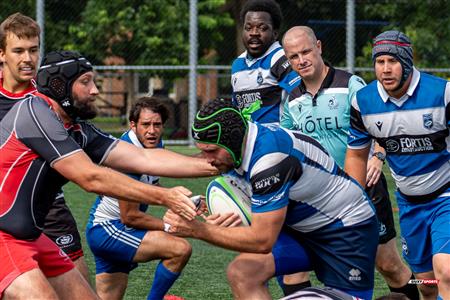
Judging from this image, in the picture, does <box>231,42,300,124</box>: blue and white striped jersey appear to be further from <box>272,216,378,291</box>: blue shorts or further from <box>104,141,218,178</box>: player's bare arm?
<box>272,216,378,291</box>: blue shorts

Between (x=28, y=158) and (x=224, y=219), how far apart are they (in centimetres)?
113

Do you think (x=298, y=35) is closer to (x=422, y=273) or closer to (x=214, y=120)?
(x=422, y=273)

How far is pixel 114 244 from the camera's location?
7.18m

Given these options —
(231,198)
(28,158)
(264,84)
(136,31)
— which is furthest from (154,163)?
(136,31)

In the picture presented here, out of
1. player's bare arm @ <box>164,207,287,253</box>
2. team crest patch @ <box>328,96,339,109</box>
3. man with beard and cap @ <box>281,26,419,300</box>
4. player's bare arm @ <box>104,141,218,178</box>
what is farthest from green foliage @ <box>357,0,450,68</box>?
player's bare arm @ <box>164,207,287,253</box>

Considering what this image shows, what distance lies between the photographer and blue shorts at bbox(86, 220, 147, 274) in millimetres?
7176

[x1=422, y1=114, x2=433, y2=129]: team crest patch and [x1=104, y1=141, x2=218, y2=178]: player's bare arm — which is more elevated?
[x1=422, y1=114, x2=433, y2=129]: team crest patch

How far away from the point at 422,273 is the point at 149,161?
215 centimetres

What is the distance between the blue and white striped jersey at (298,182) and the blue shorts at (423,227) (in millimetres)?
940

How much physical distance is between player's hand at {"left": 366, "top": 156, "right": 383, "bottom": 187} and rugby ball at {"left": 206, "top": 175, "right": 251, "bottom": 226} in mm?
1714

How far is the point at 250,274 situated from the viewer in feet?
19.0

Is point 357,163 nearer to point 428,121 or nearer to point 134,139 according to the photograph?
point 428,121

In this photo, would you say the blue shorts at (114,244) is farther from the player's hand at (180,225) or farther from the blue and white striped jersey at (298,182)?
the player's hand at (180,225)

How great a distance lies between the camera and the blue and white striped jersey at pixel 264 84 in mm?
8477
